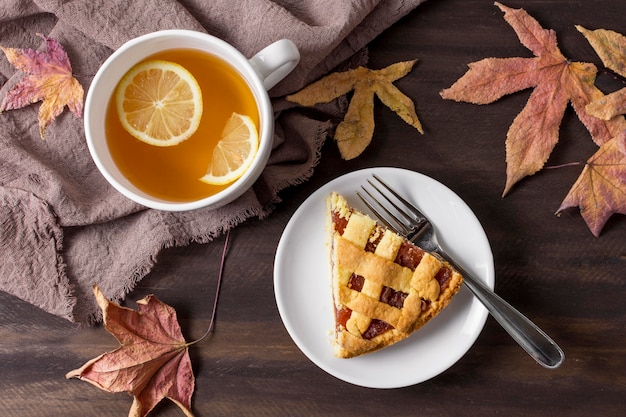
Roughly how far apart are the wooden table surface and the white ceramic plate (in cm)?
8

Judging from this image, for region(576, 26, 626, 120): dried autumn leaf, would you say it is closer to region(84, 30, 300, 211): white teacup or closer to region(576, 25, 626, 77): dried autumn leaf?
region(576, 25, 626, 77): dried autumn leaf

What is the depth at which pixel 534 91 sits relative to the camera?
1.54 meters

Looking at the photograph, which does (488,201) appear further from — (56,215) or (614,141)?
(56,215)

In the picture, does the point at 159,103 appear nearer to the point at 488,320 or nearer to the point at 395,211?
the point at 395,211

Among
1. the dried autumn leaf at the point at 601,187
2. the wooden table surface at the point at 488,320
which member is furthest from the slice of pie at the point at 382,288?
the dried autumn leaf at the point at 601,187

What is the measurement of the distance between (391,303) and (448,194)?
0.85 feet

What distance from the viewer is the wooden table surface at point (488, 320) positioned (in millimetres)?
1555

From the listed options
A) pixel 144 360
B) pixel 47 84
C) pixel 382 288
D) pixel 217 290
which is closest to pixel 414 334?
pixel 382 288

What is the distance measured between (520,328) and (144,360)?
78 centimetres

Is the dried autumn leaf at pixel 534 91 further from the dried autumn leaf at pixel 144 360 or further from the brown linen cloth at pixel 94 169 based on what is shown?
the dried autumn leaf at pixel 144 360

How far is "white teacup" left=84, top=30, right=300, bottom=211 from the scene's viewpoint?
135cm

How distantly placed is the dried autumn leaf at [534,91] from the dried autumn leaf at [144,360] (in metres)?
0.78

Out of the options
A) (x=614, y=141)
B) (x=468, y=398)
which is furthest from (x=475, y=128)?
(x=468, y=398)

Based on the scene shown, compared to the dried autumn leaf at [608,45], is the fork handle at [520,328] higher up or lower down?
lower down
